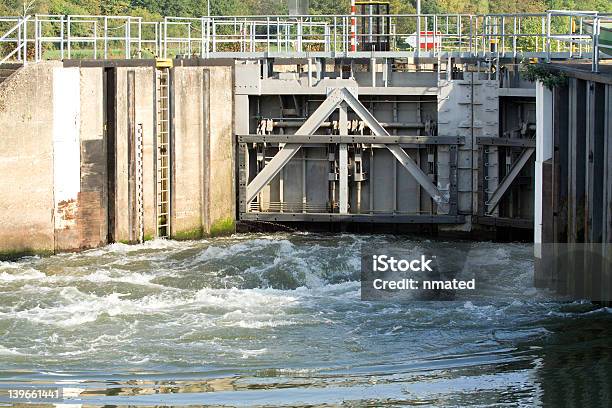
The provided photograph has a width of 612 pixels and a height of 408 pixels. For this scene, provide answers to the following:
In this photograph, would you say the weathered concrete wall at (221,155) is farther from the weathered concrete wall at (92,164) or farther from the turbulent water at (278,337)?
the turbulent water at (278,337)

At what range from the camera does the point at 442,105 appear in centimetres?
3020

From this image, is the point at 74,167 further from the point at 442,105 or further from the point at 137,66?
the point at 442,105

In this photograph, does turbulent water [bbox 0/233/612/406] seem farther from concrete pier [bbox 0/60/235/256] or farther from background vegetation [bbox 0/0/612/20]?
background vegetation [bbox 0/0/612/20]

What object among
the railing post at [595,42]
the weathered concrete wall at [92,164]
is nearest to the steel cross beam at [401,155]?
the weathered concrete wall at [92,164]

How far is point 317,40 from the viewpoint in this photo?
30.8 meters

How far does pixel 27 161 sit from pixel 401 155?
316 inches

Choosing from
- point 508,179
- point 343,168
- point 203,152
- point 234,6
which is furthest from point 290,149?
point 234,6

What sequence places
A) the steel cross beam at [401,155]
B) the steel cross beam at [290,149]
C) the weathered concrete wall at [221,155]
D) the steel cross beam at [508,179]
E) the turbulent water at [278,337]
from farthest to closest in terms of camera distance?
the steel cross beam at [290,149] < the steel cross beam at [401,155] < the weathered concrete wall at [221,155] < the steel cross beam at [508,179] < the turbulent water at [278,337]

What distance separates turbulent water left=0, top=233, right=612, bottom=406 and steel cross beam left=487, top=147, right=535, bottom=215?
2.55 m

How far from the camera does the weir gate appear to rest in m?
28.8

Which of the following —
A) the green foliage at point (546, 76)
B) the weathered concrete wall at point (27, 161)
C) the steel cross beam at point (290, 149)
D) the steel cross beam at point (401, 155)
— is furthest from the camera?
the steel cross beam at point (290, 149)

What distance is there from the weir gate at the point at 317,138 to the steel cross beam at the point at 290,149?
0.03 m

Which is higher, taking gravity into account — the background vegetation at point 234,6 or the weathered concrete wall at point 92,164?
the background vegetation at point 234,6

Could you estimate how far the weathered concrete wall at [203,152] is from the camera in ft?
96.9
